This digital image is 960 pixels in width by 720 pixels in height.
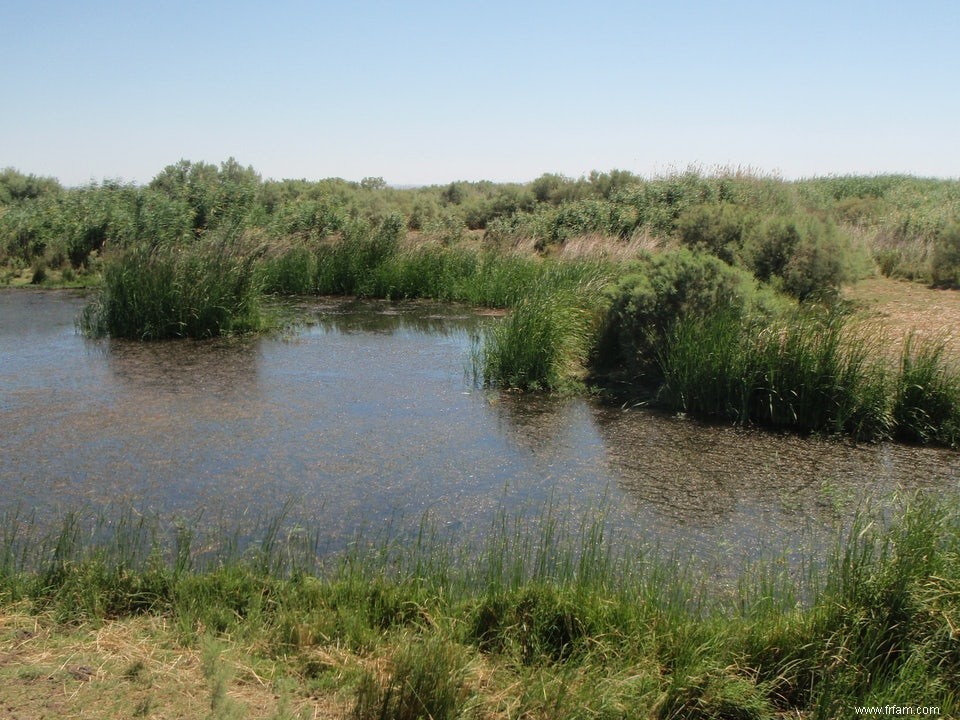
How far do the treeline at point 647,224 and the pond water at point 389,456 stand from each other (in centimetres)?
447

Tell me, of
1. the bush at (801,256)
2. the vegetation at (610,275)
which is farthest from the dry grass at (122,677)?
the bush at (801,256)

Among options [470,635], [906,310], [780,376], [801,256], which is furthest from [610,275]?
[470,635]

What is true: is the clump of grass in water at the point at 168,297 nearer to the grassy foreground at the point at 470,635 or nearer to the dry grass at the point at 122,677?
the grassy foreground at the point at 470,635

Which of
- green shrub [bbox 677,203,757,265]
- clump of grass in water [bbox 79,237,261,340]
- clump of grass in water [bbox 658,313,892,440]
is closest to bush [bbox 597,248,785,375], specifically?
clump of grass in water [bbox 658,313,892,440]

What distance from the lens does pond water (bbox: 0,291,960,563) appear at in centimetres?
616

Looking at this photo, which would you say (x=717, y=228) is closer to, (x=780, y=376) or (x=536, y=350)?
(x=536, y=350)

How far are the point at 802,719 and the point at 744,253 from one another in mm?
10215

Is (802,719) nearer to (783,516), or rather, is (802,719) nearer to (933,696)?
(933,696)

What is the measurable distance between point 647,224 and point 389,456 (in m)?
10.8

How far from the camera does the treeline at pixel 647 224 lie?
515 inches

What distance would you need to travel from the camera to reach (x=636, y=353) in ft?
33.3

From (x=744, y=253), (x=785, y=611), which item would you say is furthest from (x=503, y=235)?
(x=785, y=611)

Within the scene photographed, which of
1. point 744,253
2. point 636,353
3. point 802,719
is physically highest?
point 744,253

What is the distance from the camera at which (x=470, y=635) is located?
4336 millimetres
